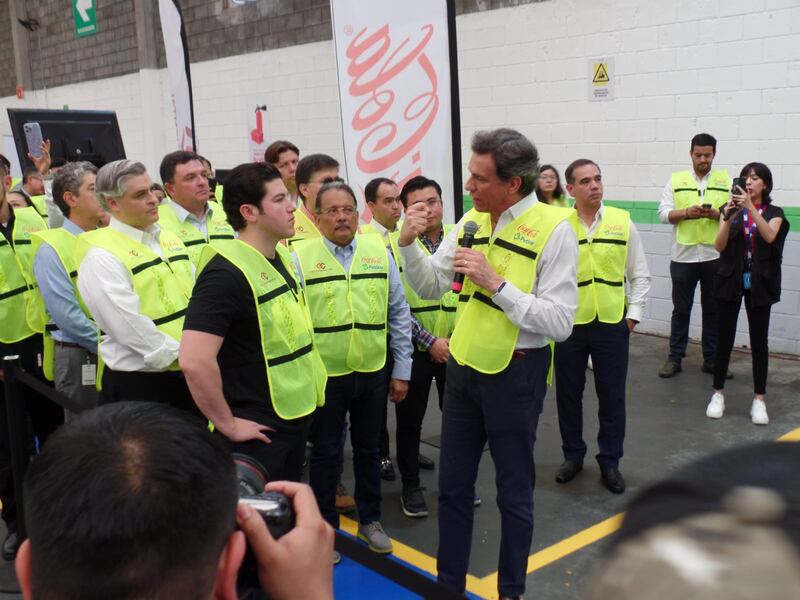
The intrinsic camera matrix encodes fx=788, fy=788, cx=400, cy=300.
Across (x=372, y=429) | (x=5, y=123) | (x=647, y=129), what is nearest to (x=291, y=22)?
(x=647, y=129)

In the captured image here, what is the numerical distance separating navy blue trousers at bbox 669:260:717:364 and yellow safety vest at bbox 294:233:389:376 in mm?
3751

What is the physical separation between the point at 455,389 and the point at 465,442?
0.21 m

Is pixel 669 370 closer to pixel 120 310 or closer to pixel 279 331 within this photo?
pixel 279 331

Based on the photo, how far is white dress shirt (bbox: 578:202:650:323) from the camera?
4473 millimetres

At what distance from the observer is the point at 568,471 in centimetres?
452

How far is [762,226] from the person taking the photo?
526 cm

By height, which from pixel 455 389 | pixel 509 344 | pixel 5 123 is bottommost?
pixel 455 389

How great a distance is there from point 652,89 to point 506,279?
500cm

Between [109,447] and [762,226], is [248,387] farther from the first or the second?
[762,226]

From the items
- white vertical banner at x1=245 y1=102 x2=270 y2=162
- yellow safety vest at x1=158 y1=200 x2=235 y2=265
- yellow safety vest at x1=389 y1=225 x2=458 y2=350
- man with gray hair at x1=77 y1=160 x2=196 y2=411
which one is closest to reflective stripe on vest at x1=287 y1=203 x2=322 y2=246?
yellow safety vest at x1=158 y1=200 x2=235 y2=265

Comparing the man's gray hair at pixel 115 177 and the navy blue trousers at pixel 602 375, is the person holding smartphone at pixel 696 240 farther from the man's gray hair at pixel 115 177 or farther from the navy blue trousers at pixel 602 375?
the man's gray hair at pixel 115 177

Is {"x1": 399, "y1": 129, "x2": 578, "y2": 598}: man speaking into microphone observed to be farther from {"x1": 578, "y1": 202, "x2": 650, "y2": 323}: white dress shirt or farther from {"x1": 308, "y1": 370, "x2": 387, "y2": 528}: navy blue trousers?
{"x1": 578, "y1": 202, "x2": 650, "y2": 323}: white dress shirt

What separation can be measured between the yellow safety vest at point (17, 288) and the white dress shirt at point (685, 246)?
4.95m

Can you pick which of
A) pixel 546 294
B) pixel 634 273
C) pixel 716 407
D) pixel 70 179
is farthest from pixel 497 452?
pixel 716 407
